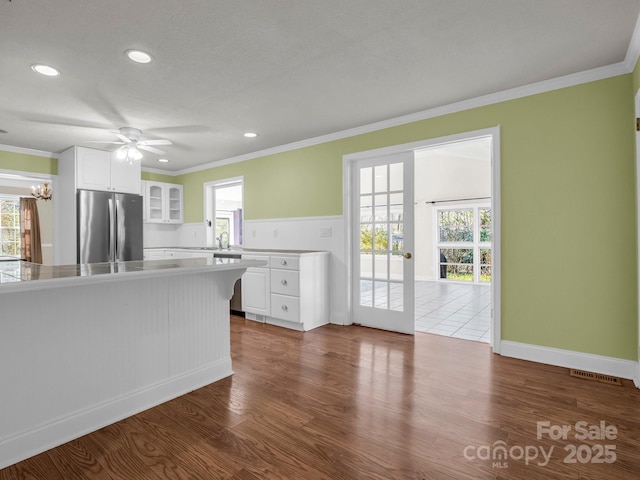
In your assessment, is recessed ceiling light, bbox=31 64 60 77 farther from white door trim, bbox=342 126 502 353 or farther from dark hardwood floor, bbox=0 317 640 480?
white door trim, bbox=342 126 502 353

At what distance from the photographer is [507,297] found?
301cm

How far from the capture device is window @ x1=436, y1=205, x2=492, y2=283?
308 inches

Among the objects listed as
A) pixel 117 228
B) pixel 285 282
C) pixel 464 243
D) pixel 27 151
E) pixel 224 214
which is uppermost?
pixel 27 151

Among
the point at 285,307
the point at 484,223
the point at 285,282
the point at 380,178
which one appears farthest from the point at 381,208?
the point at 484,223

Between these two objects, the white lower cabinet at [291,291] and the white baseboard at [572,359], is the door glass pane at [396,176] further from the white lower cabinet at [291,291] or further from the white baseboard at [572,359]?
the white baseboard at [572,359]

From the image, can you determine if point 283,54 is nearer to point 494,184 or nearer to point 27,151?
point 494,184

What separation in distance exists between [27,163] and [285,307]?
4.16 m

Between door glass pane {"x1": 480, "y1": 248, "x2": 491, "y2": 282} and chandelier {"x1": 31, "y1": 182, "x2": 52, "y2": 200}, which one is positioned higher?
chandelier {"x1": 31, "y1": 182, "x2": 52, "y2": 200}

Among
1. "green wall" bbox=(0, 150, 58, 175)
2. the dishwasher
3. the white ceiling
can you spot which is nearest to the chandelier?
"green wall" bbox=(0, 150, 58, 175)

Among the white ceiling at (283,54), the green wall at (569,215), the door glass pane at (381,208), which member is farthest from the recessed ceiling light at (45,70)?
the green wall at (569,215)

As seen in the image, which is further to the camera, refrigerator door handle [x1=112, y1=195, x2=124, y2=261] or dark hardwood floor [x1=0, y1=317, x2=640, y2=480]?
refrigerator door handle [x1=112, y1=195, x2=124, y2=261]

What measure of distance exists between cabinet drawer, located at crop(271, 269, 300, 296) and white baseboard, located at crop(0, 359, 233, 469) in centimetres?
144

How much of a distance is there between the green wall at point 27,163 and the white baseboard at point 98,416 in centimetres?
438

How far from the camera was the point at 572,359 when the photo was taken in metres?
2.71
